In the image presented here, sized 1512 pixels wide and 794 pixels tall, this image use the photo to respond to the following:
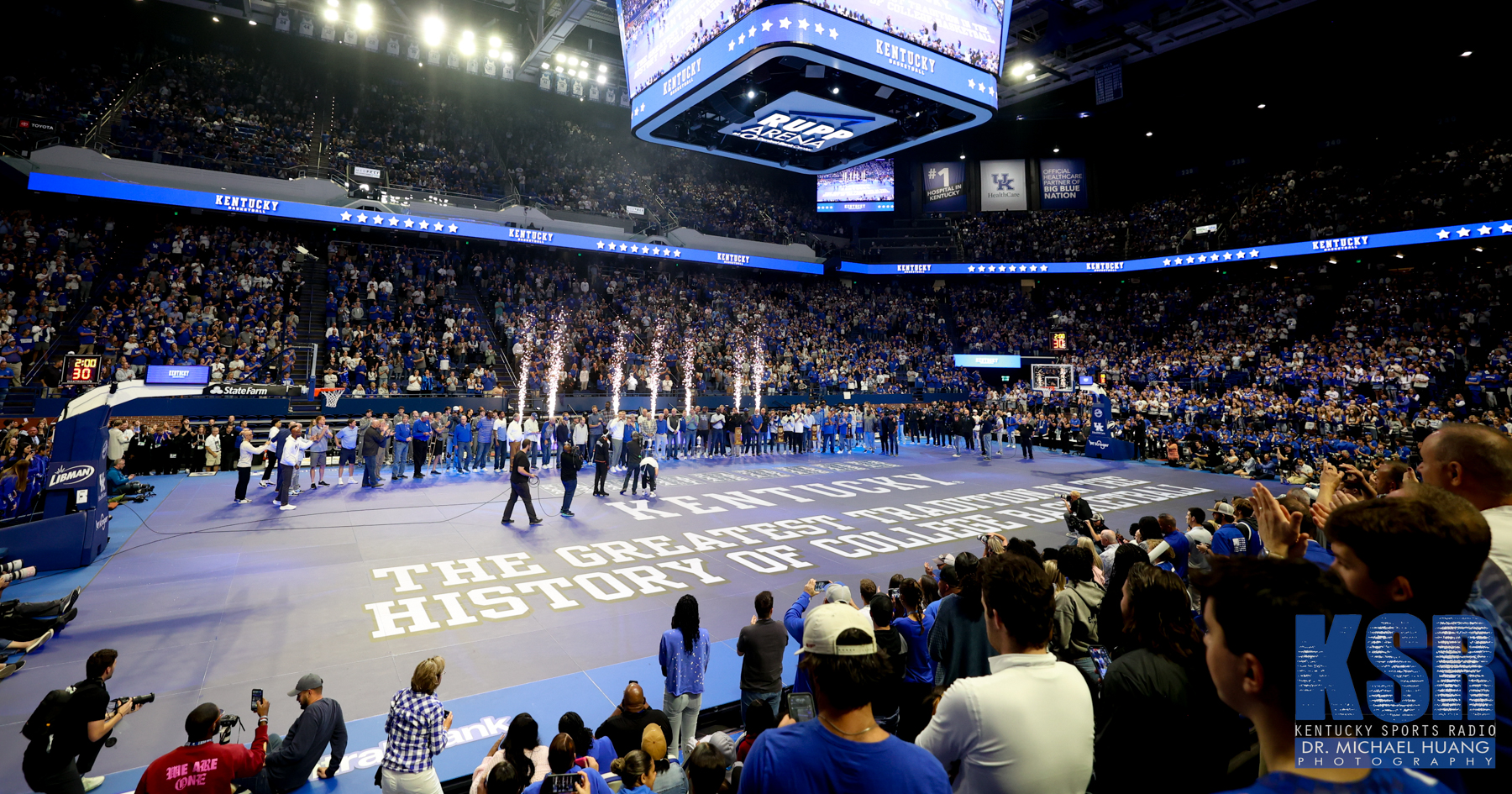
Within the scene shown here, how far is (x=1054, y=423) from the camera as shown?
27156mm

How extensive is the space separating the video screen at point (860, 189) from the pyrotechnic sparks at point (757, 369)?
46.9ft

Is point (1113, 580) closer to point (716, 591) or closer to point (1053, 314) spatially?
point (716, 591)

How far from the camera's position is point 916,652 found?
4.48 meters

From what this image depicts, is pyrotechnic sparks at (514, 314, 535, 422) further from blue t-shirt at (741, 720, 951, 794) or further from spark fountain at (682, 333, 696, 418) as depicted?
blue t-shirt at (741, 720, 951, 794)

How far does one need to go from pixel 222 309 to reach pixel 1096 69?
36.6 m

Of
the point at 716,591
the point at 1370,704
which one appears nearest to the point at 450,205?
the point at 716,591

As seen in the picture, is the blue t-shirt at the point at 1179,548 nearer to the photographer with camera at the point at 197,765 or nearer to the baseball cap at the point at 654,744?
the baseball cap at the point at 654,744

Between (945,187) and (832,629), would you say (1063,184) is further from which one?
(832,629)

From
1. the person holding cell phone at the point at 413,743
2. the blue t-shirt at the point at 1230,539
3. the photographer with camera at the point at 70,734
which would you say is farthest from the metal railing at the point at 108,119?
the blue t-shirt at the point at 1230,539

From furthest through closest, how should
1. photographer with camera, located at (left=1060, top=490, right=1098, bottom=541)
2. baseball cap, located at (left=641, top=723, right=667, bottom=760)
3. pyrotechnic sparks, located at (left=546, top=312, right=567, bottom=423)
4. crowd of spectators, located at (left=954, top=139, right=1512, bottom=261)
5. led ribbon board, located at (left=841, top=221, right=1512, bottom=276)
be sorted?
crowd of spectators, located at (left=954, top=139, right=1512, bottom=261)
led ribbon board, located at (left=841, top=221, right=1512, bottom=276)
pyrotechnic sparks, located at (left=546, top=312, right=567, bottom=423)
photographer with camera, located at (left=1060, top=490, right=1098, bottom=541)
baseball cap, located at (left=641, top=723, right=667, bottom=760)

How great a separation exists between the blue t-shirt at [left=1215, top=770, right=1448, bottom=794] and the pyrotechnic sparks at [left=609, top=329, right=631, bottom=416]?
25537mm

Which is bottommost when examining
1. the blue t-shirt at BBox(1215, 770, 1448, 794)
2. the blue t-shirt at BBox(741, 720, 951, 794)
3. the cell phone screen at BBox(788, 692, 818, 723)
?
the cell phone screen at BBox(788, 692, 818, 723)

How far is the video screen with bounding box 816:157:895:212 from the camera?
42906 millimetres

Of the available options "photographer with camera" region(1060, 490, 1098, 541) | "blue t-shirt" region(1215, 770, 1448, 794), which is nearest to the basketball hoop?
"photographer with camera" region(1060, 490, 1098, 541)
